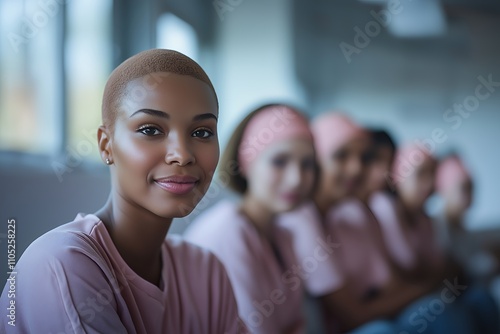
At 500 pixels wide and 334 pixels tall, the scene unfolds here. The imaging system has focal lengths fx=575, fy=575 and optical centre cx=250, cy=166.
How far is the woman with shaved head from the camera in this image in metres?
0.59

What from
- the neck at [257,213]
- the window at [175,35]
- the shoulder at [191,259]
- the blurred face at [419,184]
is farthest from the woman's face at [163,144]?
the blurred face at [419,184]

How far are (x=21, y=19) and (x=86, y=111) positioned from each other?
152mm

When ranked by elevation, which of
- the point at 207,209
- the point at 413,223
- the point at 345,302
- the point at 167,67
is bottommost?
the point at 345,302

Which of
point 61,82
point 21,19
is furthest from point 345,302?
point 21,19

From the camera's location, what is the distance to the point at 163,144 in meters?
0.63

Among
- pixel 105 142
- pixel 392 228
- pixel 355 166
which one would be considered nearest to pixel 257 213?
pixel 355 166

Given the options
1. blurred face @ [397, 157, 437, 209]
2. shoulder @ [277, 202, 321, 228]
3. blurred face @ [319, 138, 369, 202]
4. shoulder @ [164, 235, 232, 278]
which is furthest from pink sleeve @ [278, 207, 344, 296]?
shoulder @ [164, 235, 232, 278]

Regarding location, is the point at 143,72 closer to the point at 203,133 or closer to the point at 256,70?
the point at 203,133

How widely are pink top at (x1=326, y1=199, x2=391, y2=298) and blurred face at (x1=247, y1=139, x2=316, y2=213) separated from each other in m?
0.23

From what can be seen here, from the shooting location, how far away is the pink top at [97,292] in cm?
58

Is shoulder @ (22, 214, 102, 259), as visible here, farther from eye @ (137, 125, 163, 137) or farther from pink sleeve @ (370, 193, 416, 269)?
pink sleeve @ (370, 193, 416, 269)

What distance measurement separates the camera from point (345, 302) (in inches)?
55.9

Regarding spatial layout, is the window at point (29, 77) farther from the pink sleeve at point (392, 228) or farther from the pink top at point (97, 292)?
the pink sleeve at point (392, 228)

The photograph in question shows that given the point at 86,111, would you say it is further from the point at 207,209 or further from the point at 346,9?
the point at 346,9
